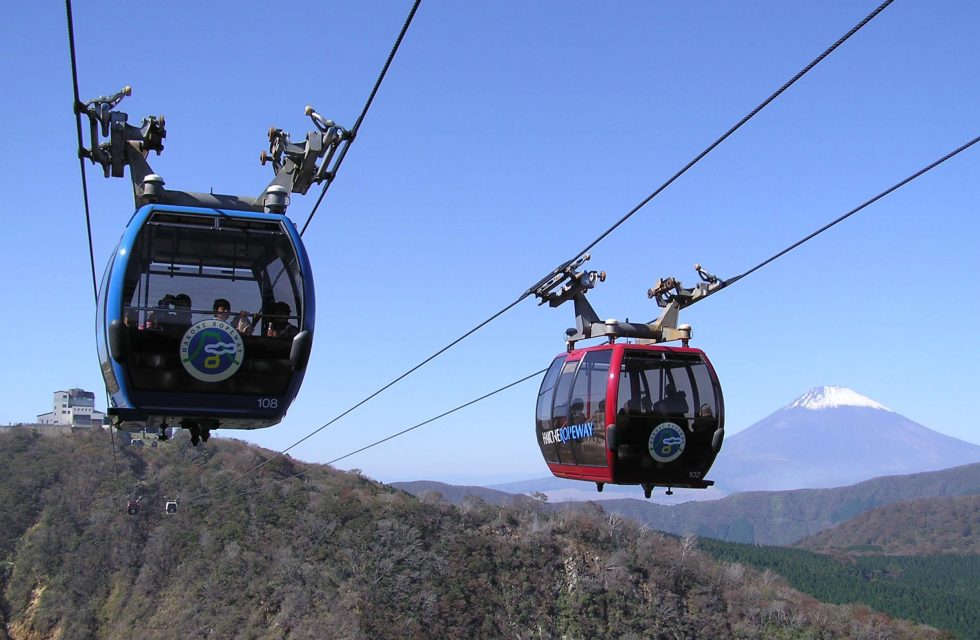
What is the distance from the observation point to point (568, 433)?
49.8 ft

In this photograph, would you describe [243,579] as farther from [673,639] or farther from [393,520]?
[673,639]

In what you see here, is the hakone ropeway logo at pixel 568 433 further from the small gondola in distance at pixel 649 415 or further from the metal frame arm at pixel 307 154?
the metal frame arm at pixel 307 154

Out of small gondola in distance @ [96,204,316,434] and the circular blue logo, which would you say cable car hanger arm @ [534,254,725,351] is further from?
small gondola in distance @ [96,204,316,434]

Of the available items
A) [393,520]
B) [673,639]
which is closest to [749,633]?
[673,639]

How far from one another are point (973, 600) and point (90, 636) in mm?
136865

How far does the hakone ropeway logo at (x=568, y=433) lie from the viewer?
1459 cm

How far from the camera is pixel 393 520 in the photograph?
263ft

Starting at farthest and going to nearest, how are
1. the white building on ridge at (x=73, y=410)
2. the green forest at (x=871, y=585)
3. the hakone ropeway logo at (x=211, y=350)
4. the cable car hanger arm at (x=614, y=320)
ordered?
the green forest at (x=871, y=585)
the white building on ridge at (x=73, y=410)
the cable car hanger arm at (x=614, y=320)
the hakone ropeway logo at (x=211, y=350)

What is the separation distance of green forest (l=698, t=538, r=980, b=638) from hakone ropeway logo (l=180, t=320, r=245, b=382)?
123m

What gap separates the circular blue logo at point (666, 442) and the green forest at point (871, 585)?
386 feet

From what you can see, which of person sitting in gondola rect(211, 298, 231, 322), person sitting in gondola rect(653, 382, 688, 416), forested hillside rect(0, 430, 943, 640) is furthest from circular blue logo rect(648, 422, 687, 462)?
forested hillside rect(0, 430, 943, 640)

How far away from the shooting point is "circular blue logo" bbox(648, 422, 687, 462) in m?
14.2

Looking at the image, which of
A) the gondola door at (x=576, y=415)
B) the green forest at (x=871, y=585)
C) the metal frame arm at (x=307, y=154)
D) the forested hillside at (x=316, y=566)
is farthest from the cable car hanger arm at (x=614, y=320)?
the green forest at (x=871, y=585)

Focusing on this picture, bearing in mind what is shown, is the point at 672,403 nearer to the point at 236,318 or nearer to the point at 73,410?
the point at 236,318
